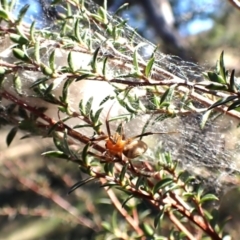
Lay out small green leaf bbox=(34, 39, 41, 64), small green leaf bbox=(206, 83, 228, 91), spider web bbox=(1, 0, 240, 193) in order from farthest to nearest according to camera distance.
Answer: spider web bbox=(1, 0, 240, 193), small green leaf bbox=(34, 39, 41, 64), small green leaf bbox=(206, 83, 228, 91)

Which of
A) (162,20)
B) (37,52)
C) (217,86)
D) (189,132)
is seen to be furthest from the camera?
(162,20)

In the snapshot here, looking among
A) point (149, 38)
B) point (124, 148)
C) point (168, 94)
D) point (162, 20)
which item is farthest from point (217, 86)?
point (162, 20)

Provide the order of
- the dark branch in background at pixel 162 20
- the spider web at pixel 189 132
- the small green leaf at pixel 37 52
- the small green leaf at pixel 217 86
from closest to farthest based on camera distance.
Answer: the small green leaf at pixel 217 86
the small green leaf at pixel 37 52
the spider web at pixel 189 132
the dark branch in background at pixel 162 20

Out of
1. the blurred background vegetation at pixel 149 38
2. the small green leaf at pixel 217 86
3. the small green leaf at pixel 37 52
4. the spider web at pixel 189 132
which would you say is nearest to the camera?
the small green leaf at pixel 217 86

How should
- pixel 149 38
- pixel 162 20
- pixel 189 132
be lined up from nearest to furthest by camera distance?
pixel 189 132
pixel 149 38
pixel 162 20

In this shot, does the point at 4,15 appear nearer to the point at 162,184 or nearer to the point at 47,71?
the point at 47,71

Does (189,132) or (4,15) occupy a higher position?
(4,15)

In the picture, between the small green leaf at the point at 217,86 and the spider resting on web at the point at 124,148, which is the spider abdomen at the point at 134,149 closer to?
the spider resting on web at the point at 124,148

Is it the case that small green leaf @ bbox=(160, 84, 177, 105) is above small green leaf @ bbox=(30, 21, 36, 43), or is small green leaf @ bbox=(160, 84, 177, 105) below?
below

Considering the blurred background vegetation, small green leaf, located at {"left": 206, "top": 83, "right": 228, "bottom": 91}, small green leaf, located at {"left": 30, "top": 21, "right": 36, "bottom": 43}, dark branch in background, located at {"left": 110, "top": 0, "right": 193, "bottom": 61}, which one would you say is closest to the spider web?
small green leaf, located at {"left": 30, "top": 21, "right": 36, "bottom": 43}

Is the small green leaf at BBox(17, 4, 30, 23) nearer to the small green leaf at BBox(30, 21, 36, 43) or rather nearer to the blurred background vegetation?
the small green leaf at BBox(30, 21, 36, 43)

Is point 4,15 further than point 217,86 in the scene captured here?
Yes

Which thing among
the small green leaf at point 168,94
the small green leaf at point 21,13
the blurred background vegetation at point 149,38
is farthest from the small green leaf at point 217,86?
the blurred background vegetation at point 149,38

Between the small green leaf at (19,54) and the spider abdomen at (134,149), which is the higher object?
the small green leaf at (19,54)
